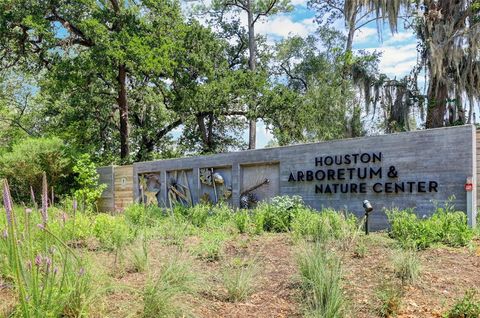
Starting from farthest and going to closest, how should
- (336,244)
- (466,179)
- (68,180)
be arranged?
(68,180) → (466,179) → (336,244)

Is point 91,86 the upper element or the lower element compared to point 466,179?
upper

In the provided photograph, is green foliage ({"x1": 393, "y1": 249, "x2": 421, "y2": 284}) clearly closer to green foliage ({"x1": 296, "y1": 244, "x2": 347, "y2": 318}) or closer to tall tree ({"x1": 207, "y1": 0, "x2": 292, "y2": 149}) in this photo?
green foliage ({"x1": 296, "y1": 244, "x2": 347, "y2": 318})

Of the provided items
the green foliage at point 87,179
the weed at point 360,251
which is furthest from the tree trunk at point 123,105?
the weed at point 360,251

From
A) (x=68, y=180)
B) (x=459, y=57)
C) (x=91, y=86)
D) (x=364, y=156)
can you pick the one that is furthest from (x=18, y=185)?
(x=459, y=57)

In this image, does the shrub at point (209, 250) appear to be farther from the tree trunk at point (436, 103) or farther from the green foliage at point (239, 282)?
the tree trunk at point (436, 103)

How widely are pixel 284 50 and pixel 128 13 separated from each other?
28.2ft

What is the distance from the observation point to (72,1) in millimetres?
15820

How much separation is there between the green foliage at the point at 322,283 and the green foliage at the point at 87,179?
12479 millimetres

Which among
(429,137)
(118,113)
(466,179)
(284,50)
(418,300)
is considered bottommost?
(418,300)

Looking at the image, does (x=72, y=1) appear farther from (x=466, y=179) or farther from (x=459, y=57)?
(x=466, y=179)

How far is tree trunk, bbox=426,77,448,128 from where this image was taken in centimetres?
1214

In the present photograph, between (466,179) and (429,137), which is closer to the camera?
(466,179)

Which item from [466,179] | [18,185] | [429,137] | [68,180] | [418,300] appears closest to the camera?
[418,300]

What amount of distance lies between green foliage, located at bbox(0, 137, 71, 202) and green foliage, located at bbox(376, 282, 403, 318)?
12687mm
